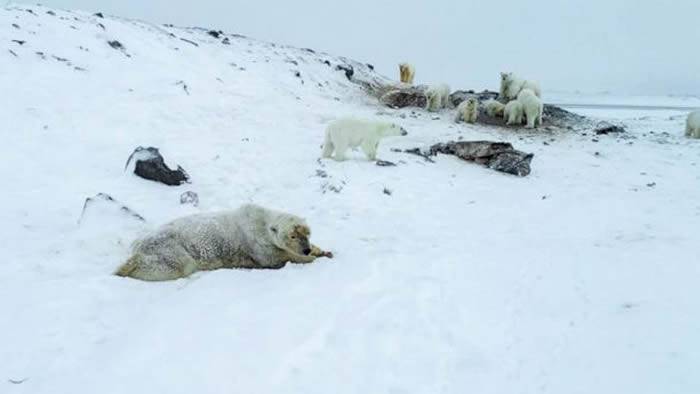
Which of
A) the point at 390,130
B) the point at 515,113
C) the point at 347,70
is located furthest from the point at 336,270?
the point at 347,70

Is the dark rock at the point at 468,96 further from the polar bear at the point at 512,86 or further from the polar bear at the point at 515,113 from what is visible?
the polar bear at the point at 515,113

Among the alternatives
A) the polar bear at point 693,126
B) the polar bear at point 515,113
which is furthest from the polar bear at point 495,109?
the polar bear at point 693,126

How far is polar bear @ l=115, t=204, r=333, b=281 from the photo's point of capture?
569 centimetres

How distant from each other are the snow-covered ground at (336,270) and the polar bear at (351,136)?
1.74ft

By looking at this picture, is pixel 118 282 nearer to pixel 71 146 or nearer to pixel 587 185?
pixel 71 146

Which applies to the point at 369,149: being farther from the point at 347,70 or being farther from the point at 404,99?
the point at 347,70

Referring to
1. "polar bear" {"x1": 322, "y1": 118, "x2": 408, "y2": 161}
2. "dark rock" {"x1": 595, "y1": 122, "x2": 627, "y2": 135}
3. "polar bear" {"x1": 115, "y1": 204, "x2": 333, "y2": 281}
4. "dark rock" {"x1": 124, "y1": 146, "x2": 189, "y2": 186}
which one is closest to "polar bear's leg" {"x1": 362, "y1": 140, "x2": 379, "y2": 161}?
"polar bear" {"x1": 322, "y1": 118, "x2": 408, "y2": 161}

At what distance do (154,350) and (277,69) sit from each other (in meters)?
19.8

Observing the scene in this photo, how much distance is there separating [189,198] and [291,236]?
102 inches

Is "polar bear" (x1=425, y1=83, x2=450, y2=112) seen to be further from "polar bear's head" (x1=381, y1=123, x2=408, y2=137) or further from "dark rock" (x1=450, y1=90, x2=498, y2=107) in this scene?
"polar bear's head" (x1=381, y1=123, x2=408, y2=137)

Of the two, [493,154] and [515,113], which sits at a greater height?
[515,113]

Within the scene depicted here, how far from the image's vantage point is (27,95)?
1165cm

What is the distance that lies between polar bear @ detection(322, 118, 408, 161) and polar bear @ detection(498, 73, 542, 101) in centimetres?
1141

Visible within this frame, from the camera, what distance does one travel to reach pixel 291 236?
6000 mm
